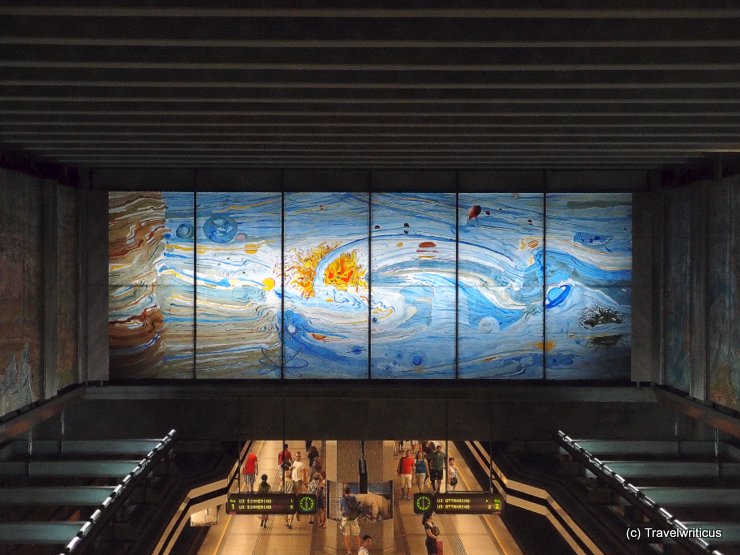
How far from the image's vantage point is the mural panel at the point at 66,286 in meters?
13.9

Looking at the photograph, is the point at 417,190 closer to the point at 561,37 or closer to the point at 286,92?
the point at 286,92

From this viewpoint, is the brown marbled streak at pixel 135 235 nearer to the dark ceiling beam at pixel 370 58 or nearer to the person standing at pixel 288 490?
the person standing at pixel 288 490

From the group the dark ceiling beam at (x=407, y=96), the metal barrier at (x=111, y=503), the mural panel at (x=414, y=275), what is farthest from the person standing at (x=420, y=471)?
the dark ceiling beam at (x=407, y=96)

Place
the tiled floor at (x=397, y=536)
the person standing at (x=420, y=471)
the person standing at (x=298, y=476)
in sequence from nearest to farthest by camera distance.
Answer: the tiled floor at (x=397, y=536), the person standing at (x=298, y=476), the person standing at (x=420, y=471)

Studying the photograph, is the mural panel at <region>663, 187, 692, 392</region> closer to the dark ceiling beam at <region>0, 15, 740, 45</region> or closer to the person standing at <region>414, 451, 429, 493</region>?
the person standing at <region>414, 451, 429, 493</region>

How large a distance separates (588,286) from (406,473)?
750cm

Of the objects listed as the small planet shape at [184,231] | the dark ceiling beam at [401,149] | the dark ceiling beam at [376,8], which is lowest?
the small planet shape at [184,231]

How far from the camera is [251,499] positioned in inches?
495

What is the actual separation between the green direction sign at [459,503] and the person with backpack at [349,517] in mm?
4008

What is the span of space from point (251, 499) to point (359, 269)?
4.78 meters

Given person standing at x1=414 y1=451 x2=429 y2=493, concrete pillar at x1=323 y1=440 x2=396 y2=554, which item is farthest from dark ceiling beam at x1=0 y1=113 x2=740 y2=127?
person standing at x1=414 y1=451 x2=429 y2=493

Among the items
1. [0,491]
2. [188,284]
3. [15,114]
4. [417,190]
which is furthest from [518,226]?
[0,491]

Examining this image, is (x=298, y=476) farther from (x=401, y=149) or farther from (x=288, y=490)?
(x=401, y=149)

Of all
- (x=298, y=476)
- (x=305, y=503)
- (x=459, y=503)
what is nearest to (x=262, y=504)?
(x=305, y=503)
